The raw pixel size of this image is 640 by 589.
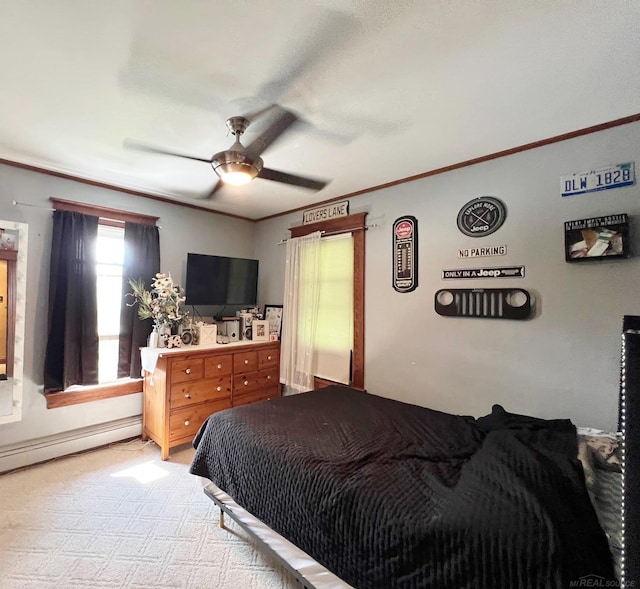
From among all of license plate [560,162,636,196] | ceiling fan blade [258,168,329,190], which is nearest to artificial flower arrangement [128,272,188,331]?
ceiling fan blade [258,168,329,190]

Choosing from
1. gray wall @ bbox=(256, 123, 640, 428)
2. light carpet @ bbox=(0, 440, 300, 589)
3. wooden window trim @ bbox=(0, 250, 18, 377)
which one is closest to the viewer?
light carpet @ bbox=(0, 440, 300, 589)

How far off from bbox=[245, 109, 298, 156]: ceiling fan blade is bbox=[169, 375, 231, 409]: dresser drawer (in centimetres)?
216

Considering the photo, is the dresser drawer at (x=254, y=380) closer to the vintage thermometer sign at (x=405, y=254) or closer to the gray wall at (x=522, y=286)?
the gray wall at (x=522, y=286)

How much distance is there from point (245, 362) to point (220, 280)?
39.3 inches

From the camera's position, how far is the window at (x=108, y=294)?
3.02 m

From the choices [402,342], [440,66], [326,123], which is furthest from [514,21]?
[402,342]

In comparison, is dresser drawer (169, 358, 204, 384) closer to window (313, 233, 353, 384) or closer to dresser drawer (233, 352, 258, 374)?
dresser drawer (233, 352, 258, 374)

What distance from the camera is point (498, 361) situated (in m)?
2.24

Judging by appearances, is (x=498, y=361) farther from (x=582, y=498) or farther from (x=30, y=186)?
(x=30, y=186)

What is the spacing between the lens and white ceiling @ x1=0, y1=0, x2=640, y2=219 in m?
1.17

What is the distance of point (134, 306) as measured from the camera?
124 inches

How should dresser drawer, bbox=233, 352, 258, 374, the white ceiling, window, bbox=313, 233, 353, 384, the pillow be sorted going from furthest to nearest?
1. dresser drawer, bbox=233, 352, 258, 374
2. window, bbox=313, 233, 353, 384
3. the pillow
4. the white ceiling

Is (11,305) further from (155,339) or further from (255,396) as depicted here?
(255,396)

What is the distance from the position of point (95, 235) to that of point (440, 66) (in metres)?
3.10
